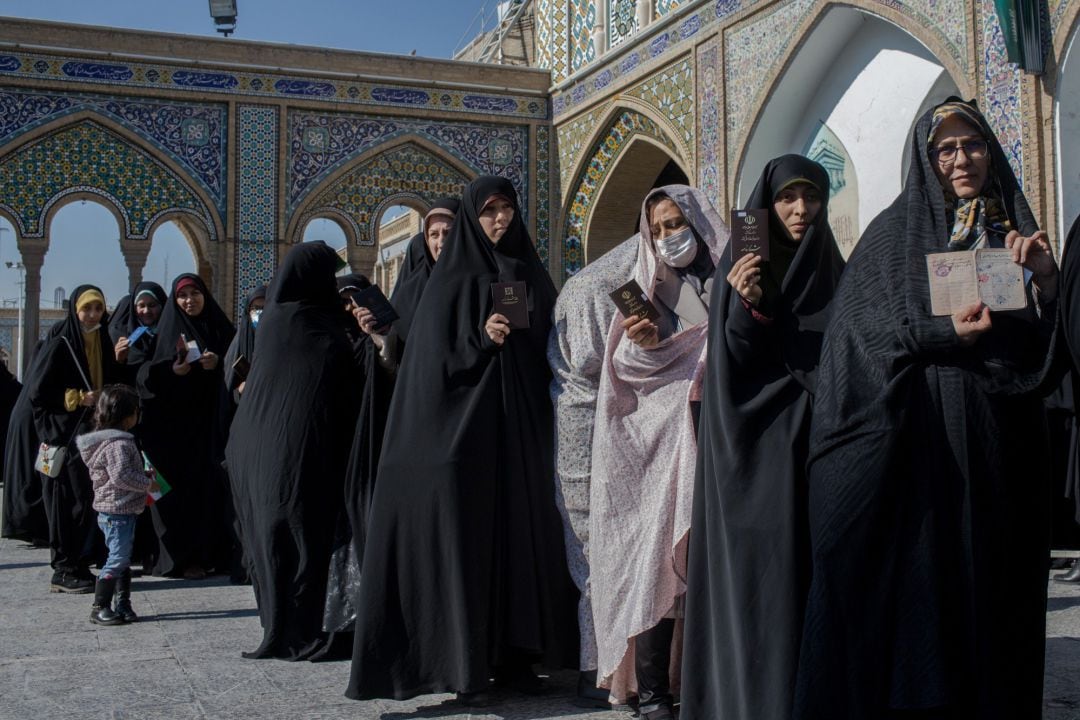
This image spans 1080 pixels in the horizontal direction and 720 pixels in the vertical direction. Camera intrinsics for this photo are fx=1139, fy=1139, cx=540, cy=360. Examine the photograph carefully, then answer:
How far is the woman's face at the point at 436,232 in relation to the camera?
11.1 feet

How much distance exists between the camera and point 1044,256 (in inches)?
71.7

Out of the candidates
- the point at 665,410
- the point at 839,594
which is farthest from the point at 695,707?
the point at 665,410

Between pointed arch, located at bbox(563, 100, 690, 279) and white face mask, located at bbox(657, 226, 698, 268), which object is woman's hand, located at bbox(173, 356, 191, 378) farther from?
pointed arch, located at bbox(563, 100, 690, 279)

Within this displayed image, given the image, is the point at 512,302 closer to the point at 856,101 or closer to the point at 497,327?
the point at 497,327

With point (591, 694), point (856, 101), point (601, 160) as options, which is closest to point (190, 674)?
point (591, 694)

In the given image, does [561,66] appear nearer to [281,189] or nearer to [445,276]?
[281,189]

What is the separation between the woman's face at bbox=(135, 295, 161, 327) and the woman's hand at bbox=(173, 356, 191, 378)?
459mm

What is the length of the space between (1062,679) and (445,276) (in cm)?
177

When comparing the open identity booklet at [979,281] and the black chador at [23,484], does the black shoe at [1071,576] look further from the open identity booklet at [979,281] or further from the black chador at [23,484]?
the black chador at [23,484]

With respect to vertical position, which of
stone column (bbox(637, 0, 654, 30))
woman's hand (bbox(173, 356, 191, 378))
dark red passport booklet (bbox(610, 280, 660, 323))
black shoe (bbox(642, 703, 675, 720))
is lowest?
black shoe (bbox(642, 703, 675, 720))

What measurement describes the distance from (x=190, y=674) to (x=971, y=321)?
224cm

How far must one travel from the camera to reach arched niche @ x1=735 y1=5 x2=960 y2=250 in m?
7.97

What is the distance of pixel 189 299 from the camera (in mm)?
5086

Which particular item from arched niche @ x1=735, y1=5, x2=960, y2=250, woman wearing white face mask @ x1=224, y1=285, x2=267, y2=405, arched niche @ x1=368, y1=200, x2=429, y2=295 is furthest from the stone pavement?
arched niche @ x1=368, y1=200, x2=429, y2=295
